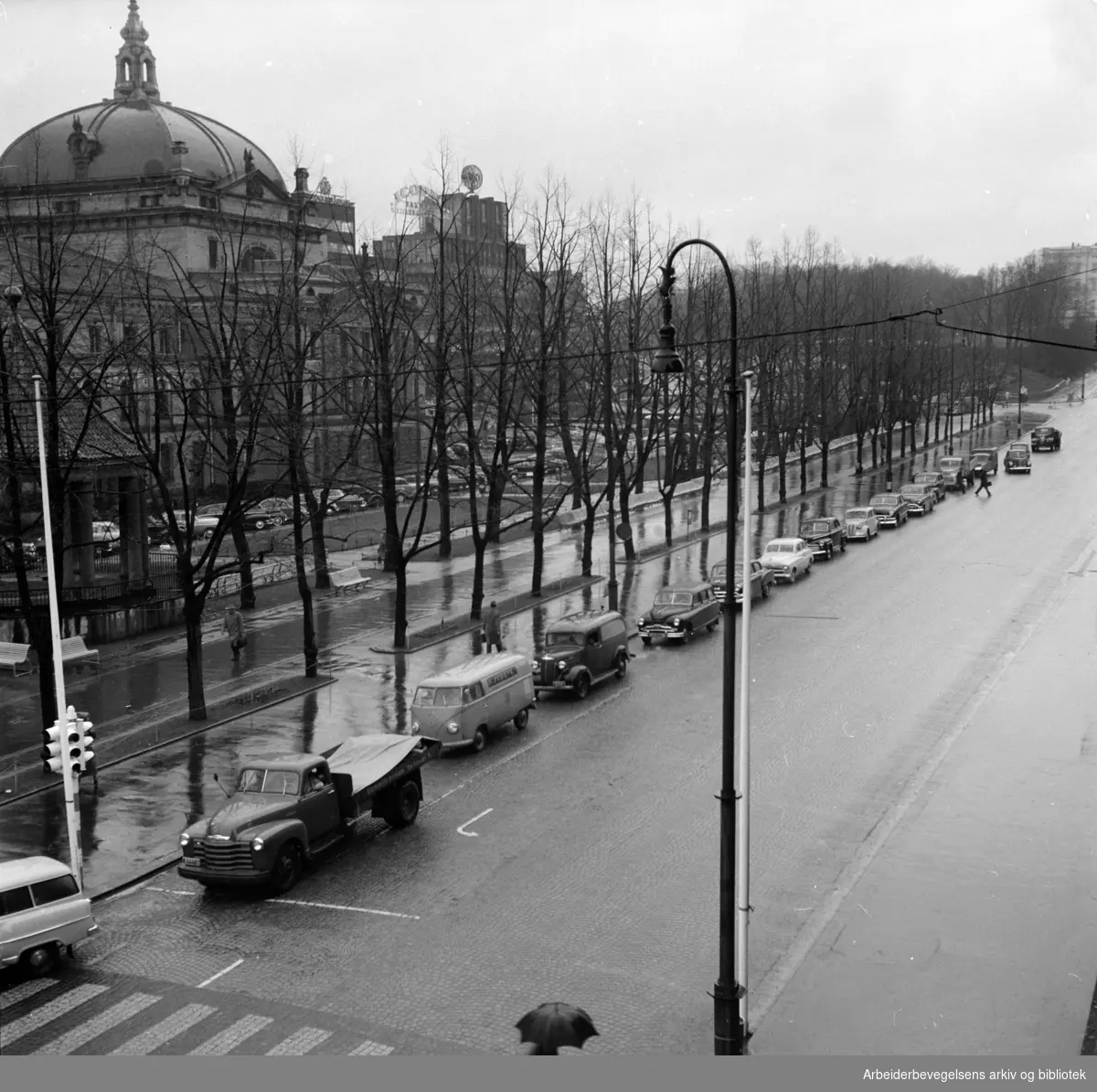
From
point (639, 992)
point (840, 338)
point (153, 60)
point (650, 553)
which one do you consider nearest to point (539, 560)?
point (650, 553)

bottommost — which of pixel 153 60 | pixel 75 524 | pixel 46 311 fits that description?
pixel 75 524

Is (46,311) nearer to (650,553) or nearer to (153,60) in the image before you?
(650,553)

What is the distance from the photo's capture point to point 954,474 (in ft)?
243

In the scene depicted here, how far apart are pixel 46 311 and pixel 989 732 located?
70.4 feet

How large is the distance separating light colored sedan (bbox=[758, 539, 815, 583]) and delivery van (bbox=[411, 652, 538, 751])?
62.2 feet

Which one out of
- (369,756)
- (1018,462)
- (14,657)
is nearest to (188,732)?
(369,756)

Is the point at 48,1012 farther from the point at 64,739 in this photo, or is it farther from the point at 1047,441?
the point at 1047,441

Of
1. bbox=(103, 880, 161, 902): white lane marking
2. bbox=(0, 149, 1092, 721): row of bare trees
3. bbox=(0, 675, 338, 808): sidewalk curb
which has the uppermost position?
bbox=(0, 149, 1092, 721): row of bare trees

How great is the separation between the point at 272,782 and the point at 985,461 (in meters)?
63.8

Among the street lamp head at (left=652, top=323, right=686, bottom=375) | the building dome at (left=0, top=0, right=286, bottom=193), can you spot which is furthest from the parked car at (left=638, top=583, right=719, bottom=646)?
the building dome at (left=0, top=0, right=286, bottom=193)

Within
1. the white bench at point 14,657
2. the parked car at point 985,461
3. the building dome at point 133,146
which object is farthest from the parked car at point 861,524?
the building dome at point 133,146

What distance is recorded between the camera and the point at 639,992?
1680 centimetres

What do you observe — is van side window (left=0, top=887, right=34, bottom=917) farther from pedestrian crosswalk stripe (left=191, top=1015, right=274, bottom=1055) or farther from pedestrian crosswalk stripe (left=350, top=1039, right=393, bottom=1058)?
pedestrian crosswalk stripe (left=350, top=1039, right=393, bottom=1058)

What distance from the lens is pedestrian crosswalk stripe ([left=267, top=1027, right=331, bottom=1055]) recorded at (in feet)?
50.0
